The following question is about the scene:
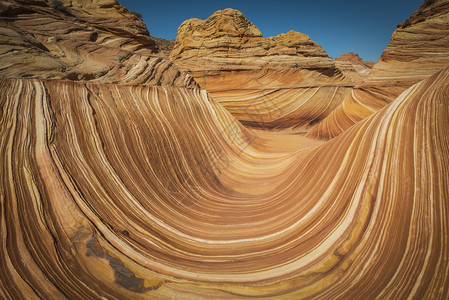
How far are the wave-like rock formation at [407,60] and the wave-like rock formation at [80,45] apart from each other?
12.3 ft

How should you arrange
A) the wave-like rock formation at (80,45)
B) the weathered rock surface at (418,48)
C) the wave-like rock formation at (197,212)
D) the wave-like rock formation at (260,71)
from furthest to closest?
the wave-like rock formation at (260,71) < the weathered rock surface at (418,48) < the wave-like rock formation at (80,45) < the wave-like rock formation at (197,212)

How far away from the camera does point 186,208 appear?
195 centimetres

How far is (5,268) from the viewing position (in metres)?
0.87

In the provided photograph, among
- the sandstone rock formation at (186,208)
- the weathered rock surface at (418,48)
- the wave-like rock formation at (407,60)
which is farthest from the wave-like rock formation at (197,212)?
the weathered rock surface at (418,48)

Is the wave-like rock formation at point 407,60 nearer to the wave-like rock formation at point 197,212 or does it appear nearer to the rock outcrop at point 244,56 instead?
the rock outcrop at point 244,56

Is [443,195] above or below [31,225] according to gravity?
above

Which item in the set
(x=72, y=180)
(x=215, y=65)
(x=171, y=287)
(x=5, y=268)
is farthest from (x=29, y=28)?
(x=215, y=65)

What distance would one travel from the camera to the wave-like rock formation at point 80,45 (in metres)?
2.03

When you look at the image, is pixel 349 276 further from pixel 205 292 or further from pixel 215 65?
pixel 215 65

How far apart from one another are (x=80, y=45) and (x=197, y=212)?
261cm

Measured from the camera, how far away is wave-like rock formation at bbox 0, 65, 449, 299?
1031mm

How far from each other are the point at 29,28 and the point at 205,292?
334cm

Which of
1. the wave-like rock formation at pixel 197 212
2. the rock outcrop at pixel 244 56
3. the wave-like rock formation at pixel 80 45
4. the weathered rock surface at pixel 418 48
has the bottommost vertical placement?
the wave-like rock formation at pixel 197 212

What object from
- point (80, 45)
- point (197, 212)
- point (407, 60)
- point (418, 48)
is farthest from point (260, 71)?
point (197, 212)
